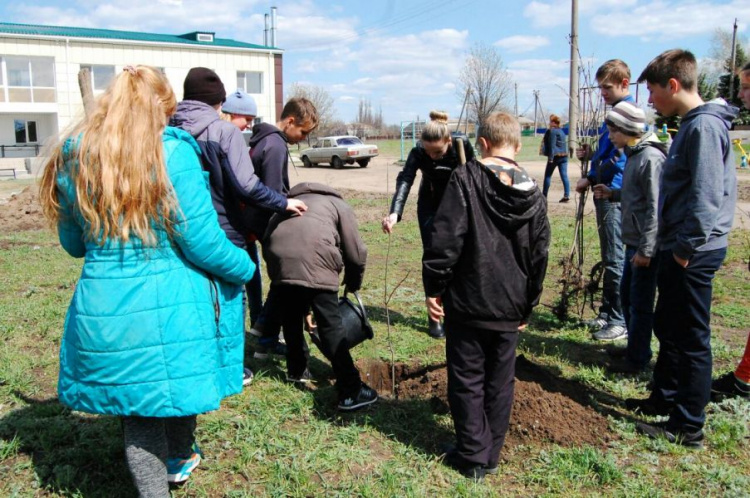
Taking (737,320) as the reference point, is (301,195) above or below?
above

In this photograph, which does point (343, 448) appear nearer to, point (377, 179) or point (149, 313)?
point (149, 313)

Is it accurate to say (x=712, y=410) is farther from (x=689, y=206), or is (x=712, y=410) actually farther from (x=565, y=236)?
(x=565, y=236)

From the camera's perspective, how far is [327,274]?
337 centimetres

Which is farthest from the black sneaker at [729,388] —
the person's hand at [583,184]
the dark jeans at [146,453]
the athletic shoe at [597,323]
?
the dark jeans at [146,453]

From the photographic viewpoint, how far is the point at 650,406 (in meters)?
3.44

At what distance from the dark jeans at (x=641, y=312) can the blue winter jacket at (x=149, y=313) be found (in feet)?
9.37

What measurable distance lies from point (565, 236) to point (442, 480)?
679 cm

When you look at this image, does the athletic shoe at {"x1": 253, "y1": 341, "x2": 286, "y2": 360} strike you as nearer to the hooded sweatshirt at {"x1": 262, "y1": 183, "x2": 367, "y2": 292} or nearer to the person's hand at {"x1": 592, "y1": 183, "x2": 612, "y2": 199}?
the hooded sweatshirt at {"x1": 262, "y1": 183, "x2": 367, "y2": 292}

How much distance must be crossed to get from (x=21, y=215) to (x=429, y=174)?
978 centimetres

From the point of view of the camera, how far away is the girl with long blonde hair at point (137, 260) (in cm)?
213

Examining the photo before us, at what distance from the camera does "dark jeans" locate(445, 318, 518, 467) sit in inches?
110

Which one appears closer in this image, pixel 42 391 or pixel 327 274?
pixel 327 274

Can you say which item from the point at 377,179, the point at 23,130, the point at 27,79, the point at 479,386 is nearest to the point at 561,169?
the point at 377,179

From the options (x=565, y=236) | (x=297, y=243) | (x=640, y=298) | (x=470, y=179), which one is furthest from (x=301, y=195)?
(x=565, y=236)
